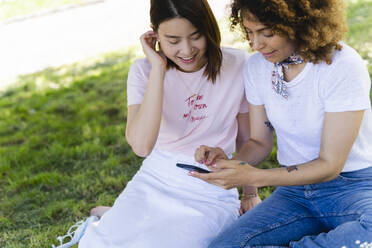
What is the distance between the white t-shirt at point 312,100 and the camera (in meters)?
1.93

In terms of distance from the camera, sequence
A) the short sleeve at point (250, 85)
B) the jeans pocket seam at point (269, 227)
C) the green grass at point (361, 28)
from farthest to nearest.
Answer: the green grass at point (361, 28) → the short sleeve at point (250, 85) → the jeans pocket seam at point (269, 227)

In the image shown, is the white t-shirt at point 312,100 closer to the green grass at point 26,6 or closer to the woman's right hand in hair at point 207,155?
the woman's right hand in hair at point 207,155

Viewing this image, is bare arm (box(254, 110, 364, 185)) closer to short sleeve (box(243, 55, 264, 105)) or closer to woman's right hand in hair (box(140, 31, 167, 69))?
short sleeve (box(243, 55, 264, 105))

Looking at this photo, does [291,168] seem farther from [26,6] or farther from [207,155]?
[26,6]

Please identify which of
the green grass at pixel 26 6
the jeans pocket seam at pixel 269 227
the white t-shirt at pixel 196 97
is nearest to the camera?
the jeans pocket seam at pixel 269 227

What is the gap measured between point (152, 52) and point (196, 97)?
35 cm

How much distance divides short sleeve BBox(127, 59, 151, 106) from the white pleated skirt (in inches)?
14.1

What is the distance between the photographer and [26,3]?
9.88 m

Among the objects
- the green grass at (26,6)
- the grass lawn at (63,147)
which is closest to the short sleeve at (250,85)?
the grass lawn at (63,147)

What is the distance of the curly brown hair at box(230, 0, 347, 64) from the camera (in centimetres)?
188

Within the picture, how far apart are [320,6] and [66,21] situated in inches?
295

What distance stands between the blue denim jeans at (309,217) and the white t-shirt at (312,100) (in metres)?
0.11

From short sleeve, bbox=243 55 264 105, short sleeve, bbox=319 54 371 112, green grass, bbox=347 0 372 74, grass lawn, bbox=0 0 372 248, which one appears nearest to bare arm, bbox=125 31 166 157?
short sleeve, bbox=243 55 264 105

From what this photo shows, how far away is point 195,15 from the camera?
220 centimetres
